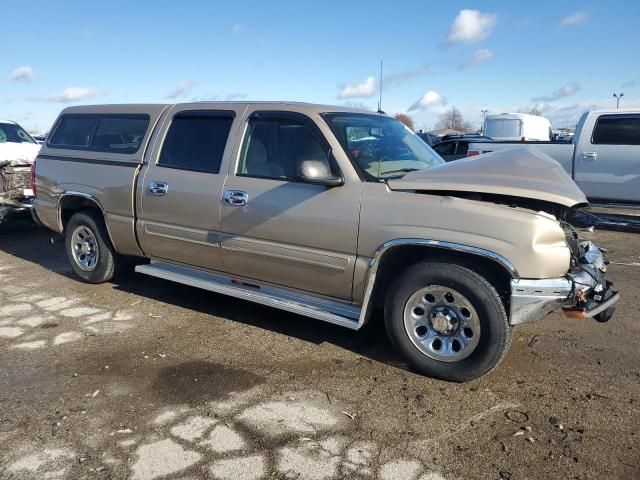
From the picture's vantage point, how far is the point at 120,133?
557 centimetres

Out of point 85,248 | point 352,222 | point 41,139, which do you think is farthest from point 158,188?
point 41,139

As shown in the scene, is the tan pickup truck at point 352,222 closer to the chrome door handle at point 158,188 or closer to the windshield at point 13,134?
the chrome door handle at point 158,188

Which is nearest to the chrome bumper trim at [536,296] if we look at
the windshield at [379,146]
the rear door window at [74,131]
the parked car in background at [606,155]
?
the windshield at [379,146]

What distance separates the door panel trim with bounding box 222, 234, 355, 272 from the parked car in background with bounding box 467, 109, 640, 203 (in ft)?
21.7

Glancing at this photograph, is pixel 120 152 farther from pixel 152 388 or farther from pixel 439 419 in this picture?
pixel 439 419

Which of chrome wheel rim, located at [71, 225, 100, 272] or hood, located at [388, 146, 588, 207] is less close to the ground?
hood, located at [388, 146, 588, 207]

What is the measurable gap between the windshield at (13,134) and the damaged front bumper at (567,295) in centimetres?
999

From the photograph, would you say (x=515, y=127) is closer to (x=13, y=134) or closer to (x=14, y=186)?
(x=13, y=134)

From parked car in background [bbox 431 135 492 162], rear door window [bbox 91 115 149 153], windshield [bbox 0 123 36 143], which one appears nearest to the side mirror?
rear door window [bbox 91 115 149 153]

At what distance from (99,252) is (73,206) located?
2.21 ft

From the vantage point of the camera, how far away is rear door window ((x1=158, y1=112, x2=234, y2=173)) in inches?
185

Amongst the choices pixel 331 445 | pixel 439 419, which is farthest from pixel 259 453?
pixel 439 419

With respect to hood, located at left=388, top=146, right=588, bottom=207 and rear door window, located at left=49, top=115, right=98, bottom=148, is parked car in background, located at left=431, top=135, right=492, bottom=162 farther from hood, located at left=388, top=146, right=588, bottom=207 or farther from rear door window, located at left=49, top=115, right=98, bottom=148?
hood, located at left=388, top=146, right=588, bottom=207

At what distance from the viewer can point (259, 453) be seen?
2883 millimetres
